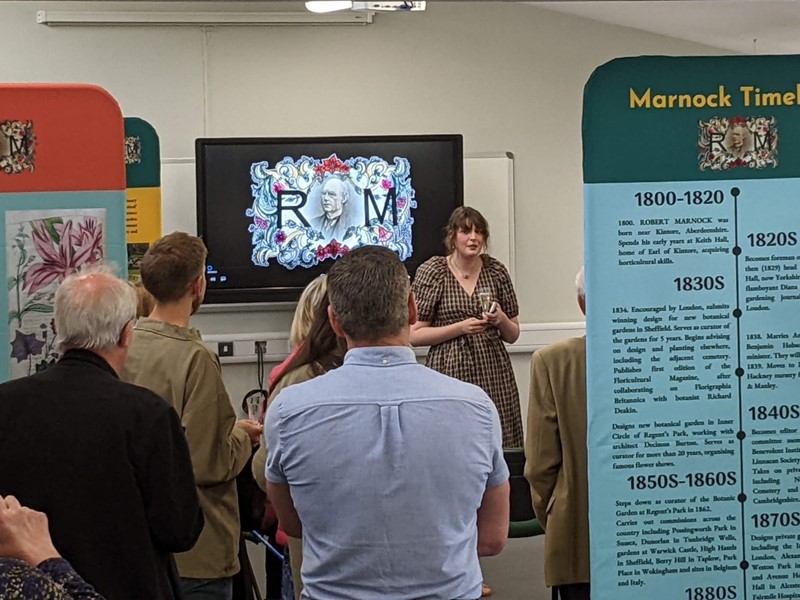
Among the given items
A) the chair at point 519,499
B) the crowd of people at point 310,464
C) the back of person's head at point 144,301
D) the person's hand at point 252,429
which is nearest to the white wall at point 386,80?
the chair at point 519,499

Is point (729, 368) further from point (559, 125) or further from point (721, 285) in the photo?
point (559, 125)

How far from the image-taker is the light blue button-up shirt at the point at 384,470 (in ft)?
6.34

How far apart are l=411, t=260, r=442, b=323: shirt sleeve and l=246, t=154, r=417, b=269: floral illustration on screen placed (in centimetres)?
95

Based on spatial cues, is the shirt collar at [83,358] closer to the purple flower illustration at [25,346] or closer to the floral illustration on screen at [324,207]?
the purple flower illustration at [25,346]

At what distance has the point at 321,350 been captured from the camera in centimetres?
273

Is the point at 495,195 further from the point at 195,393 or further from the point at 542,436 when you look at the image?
the point at 195,393

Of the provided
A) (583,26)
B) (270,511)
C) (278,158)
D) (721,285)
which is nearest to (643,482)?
(721,285)

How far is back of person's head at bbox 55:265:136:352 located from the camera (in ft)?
7.13

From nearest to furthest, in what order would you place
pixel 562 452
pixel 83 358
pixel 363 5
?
pixel 83 358, pixel 562 452, pixel 363 5

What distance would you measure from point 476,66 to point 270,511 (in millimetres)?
3508

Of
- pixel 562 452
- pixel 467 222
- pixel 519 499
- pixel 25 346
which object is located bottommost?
pixel 519 499

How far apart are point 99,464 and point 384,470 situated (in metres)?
0.55

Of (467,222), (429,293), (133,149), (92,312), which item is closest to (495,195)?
(467,222)

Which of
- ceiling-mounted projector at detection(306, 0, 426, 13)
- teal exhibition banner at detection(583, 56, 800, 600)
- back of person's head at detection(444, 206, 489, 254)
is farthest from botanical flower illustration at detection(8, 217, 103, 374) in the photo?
ceiling-mounted projector at detection(306, 0, 426, 13)
